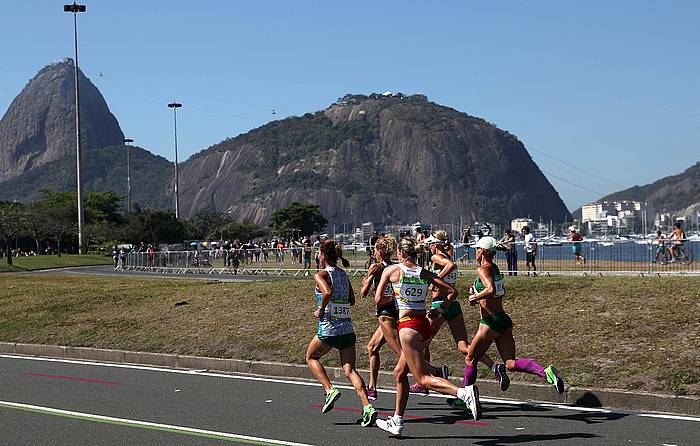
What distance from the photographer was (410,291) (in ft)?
30.8

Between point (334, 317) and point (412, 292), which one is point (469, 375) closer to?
point (412, 292)

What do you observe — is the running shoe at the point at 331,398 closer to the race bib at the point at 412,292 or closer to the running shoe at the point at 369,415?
the running shoe at the point at 369,415

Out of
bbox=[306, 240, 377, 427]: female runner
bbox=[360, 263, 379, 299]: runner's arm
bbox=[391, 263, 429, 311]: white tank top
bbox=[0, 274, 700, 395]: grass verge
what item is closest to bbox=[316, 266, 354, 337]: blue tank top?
bbox=[306, 240, 377, 427]: female runner

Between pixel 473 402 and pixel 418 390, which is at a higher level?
pixel 473 402

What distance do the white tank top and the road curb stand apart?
2.94m

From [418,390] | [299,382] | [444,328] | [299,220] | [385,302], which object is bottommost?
[299,382]

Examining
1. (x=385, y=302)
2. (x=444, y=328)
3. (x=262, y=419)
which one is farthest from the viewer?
(x=444, y=328)

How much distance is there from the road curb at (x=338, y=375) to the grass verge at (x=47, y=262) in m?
42.7

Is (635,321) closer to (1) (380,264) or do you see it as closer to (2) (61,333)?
(1) (380,264)

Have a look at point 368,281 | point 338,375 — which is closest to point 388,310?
point 368,281

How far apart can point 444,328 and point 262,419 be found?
18.8ft

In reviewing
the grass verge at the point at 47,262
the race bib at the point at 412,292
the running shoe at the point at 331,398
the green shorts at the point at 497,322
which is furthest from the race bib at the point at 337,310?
the grass verge at the point at 47,262

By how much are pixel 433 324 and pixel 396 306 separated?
1015mm

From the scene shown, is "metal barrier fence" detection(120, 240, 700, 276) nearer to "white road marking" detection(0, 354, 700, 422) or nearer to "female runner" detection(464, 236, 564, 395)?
"white road marking" detection(0, 354, 700, 422)
